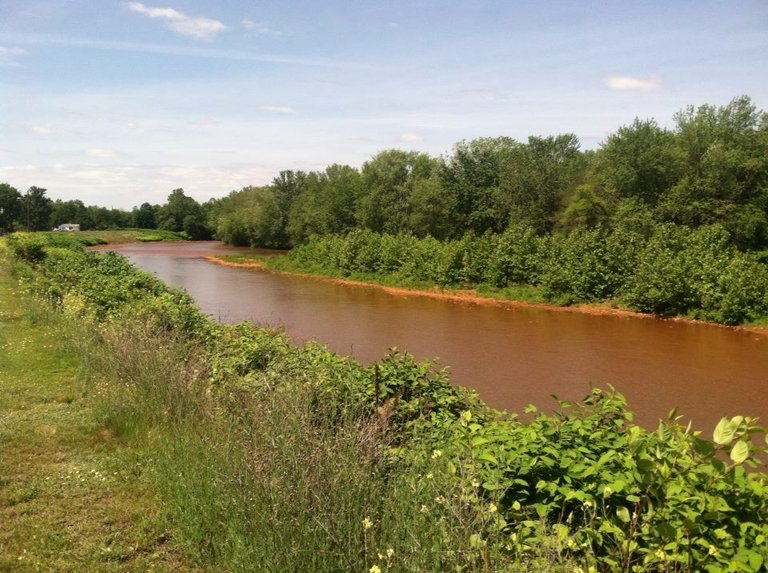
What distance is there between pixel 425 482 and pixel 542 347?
12282 millimetres

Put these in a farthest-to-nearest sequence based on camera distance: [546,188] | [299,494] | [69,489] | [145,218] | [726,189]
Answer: [145,218]
[546,188]
[726,189]
[69,489]
[299,494]

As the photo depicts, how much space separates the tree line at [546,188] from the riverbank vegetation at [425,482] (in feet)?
76.4

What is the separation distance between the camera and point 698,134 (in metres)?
28.9

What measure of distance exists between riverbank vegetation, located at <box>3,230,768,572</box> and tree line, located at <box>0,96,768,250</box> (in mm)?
23289

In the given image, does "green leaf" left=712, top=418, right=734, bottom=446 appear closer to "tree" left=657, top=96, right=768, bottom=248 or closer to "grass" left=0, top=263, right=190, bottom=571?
"grass" left=0, top=263, right=190, bottom=571

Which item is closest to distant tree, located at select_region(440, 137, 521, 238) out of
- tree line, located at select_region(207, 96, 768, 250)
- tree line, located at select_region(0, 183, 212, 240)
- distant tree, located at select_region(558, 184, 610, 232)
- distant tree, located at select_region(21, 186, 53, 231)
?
tree line, located at select_region(207, 96, 768, 250)

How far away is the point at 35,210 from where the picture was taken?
287ft

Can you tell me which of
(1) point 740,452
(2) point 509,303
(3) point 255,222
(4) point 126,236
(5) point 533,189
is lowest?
(2) point 509,303

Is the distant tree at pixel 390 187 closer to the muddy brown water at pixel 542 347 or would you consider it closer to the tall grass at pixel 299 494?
the muddy brown water at pixel 542 347

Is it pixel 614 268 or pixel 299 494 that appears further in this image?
pixel 614 268

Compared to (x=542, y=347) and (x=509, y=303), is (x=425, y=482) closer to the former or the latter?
(x=542, y=347)

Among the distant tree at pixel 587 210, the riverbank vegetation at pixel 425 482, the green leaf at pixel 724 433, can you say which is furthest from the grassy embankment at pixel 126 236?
the green leaf at pixel 724 433

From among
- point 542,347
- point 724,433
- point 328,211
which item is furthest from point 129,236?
point 724,433

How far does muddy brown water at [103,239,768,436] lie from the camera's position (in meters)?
10.4
